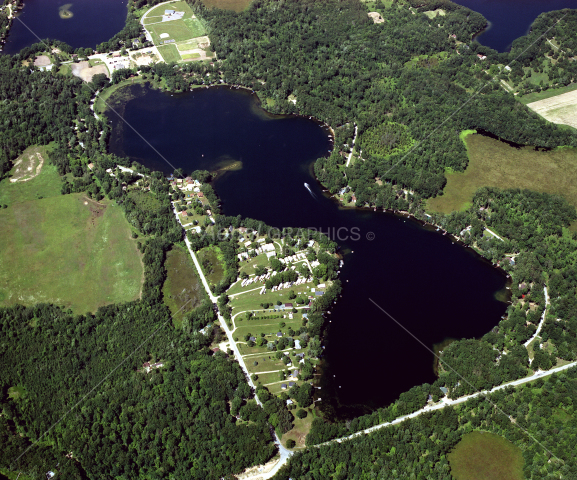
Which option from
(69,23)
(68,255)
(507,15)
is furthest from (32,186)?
(507,15)

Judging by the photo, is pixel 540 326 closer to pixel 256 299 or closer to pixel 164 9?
pixel 256 299

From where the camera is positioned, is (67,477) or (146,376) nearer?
(67,477)

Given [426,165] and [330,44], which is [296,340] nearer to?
[426,165]

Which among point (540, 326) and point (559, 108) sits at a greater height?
point (559, 108)

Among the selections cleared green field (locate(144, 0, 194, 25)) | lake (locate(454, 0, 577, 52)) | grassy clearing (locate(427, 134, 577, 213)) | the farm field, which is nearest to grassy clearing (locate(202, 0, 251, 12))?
cleared green field (locate(144, 0, 194, 25))

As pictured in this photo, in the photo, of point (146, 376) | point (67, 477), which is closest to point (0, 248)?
point (146, 376)

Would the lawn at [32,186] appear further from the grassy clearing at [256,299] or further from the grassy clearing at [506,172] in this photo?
the grassy clearing at [506,172]

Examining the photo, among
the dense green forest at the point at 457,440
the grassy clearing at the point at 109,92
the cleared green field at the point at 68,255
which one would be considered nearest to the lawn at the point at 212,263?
the cleared green field at the point at 68,255
